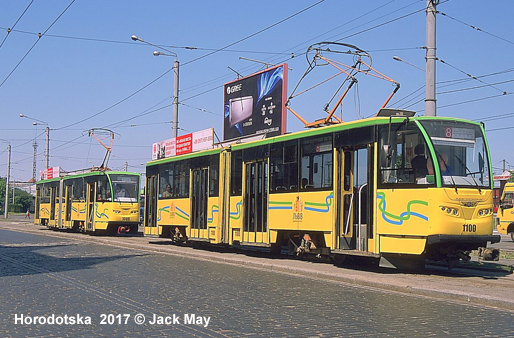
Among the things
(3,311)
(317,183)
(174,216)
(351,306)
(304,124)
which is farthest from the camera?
(174,216)

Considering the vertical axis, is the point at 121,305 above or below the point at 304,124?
below

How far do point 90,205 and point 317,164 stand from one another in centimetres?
2052

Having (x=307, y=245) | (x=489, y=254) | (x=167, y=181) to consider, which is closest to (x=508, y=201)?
(x=167, y=181)

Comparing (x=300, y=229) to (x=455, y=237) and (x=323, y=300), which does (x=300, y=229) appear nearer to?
(x=455, y=237)

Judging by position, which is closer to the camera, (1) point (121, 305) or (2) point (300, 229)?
(1) point (121, 305)

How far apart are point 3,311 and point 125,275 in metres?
4.67

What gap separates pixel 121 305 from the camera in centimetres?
923

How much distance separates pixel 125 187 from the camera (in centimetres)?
3206

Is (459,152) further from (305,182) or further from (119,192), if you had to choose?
(119,192)

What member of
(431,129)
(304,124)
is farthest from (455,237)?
(304,124)

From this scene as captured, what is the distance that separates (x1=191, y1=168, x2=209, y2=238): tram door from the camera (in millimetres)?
21125

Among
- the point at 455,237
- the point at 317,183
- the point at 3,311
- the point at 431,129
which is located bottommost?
the point at 3,311

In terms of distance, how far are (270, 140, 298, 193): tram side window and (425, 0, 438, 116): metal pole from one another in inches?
141

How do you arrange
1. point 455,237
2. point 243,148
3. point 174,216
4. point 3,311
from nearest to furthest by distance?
point 3,311 < point 455,237 < point 243,148 < point 174,216
